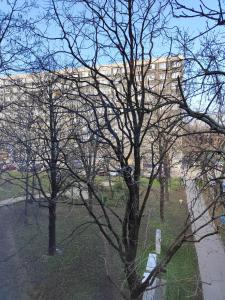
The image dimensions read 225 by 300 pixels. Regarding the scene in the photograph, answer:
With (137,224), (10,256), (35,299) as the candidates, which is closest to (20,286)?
(35,299)

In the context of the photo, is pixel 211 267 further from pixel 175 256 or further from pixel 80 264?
pixel 80 264

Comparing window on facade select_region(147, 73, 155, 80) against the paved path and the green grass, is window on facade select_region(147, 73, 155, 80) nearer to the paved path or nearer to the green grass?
the green grass

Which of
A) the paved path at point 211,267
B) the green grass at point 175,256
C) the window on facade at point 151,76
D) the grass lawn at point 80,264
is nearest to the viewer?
the window on facade at point 151,76

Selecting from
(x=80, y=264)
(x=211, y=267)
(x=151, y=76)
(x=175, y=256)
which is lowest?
(x=211, y=267)

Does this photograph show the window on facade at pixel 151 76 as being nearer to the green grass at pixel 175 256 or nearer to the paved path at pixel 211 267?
the green grass at pixel 175 256

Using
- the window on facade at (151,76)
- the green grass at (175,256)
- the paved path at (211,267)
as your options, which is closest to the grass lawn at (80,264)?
the green grass at (175,256)

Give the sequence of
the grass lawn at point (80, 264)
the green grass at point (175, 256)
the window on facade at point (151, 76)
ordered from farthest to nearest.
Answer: the grass lawn at point (80, 264) < the green grass at point (175, 256) < the window on facade at point (151, 76)

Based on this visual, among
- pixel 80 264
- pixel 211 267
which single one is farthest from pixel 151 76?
pixel 211 267

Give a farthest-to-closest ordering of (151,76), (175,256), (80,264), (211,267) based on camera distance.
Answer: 1. (175,256)
2. (211,267)
3. (80,264)
4. (151,76)

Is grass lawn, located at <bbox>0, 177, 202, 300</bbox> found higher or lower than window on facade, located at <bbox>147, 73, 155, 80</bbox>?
lower

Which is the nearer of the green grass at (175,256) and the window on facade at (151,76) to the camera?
the window on facade at (151,76)

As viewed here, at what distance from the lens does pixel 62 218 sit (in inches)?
785

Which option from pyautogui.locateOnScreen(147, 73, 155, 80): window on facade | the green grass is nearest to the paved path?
the green grass

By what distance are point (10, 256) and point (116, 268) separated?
3.90m
